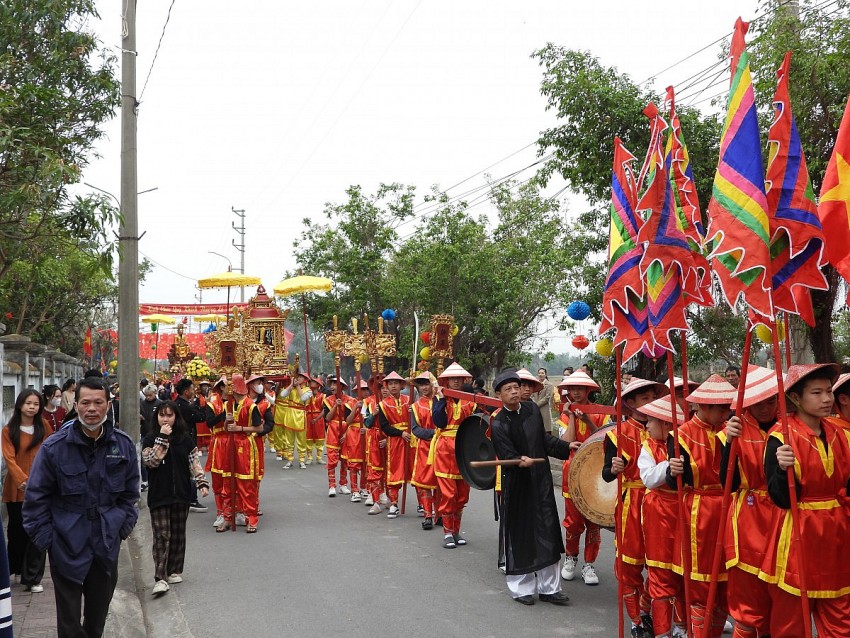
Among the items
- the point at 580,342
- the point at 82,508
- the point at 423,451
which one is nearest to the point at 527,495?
the point at 423,451

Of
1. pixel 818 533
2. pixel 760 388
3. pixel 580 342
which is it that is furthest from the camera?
pixel 580 342

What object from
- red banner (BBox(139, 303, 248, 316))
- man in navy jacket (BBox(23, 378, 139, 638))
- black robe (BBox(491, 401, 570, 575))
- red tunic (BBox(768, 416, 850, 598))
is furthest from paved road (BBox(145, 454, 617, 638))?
red banner (BBox(139, 303, 248, 316))

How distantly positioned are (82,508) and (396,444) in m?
7.08

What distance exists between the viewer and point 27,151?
9180 millimetres

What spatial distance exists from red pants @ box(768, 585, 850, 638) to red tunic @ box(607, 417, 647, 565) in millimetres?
1491

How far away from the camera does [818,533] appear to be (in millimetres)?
4176

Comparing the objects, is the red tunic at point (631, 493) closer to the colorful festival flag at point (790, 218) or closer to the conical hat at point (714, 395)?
the conical hat at point (714, 395)

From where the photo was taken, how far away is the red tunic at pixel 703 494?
5.08 m

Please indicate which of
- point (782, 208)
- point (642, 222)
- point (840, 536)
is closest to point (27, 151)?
point (642, 222)

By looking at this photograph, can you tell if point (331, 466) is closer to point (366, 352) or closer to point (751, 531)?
point (366, 352)

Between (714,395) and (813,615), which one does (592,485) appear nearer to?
(714,395)

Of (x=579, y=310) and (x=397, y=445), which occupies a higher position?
(x=579, y=310)

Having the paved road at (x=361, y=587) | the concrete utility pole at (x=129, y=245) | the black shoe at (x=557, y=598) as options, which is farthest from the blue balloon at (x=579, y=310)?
the concrete utility pole at (x=129, y=245)

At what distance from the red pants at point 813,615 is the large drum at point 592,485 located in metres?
2.40
